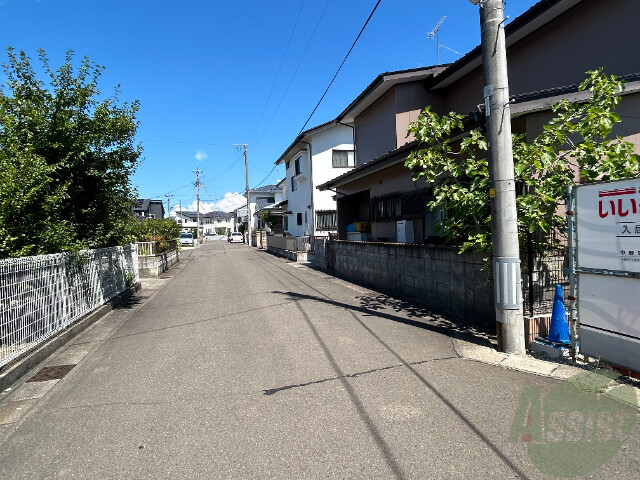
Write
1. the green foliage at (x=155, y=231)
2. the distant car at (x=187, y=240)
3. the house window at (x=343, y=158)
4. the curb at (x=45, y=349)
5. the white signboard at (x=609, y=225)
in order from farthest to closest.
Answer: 1. the distant car at (x=187, y=240)
2. the house window at (x=343, y=158)
3. the green foliage at (x=155, y=231)
4. the curb at (x=45, y=349)
5. the white signboard at (x=609, y=225)

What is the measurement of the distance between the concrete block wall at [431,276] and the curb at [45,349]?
20.9ft

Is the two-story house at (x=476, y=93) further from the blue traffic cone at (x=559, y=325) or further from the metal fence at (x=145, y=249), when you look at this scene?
the metal fence at (x=145, y=249)

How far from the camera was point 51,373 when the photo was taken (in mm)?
4949

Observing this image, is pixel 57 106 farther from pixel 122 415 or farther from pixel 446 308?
pixel 446 308

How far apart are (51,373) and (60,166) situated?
3.99 meters

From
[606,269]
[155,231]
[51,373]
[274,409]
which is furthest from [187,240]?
[606,269]

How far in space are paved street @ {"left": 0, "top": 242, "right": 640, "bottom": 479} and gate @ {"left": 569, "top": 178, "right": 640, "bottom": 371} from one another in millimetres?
846

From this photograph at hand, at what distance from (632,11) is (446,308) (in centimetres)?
623

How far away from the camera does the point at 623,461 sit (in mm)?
2637

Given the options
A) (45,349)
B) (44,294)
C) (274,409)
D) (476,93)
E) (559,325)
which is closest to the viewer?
(274,409)

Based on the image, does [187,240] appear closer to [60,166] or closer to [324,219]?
[324,219]

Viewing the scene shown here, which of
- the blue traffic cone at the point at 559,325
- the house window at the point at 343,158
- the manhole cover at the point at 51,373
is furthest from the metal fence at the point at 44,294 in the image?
the house window at the point at 343,158

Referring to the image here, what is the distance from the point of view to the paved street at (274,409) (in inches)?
108

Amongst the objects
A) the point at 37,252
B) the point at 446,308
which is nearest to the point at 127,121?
the point at 37,252
